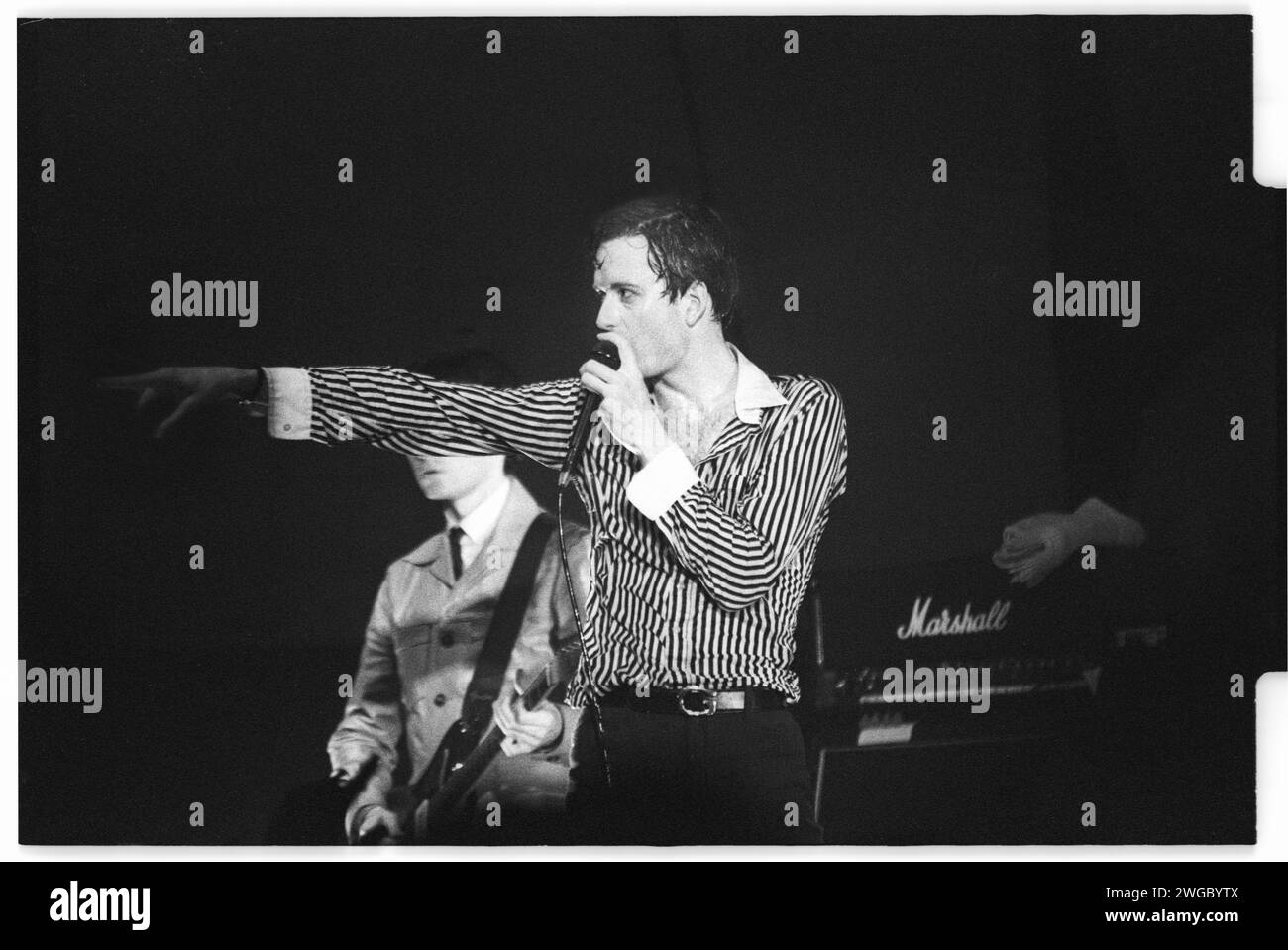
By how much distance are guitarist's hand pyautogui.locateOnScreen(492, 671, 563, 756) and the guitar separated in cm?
1

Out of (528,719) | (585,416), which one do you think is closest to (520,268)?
(585,416)

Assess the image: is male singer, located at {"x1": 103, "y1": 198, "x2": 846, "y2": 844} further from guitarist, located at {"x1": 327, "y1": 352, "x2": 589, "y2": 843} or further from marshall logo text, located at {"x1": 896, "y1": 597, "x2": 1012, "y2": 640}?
marshall logo text, located at {"x1": 896, "y1": 597, "x2": 1012, "y2": 640}

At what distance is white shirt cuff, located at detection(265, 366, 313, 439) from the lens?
270cm

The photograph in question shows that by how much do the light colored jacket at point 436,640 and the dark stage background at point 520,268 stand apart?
7cm

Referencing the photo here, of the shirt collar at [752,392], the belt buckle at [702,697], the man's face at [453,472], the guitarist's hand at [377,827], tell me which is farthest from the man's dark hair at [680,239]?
the guitarist's hand at [377,827]

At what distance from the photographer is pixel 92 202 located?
272cm

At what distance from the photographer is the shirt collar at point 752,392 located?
8.80 feet

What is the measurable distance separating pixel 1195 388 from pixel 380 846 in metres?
2.21

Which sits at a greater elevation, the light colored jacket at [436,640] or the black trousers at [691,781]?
the light colored jacket at [436,640]

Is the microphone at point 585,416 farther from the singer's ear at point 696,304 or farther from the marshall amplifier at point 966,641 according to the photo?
the marshall amplifier at point 966,641

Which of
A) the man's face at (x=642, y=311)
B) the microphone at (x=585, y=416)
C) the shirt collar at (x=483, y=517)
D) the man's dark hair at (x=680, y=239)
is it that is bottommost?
the shirt collar at (x=483, y=517)
